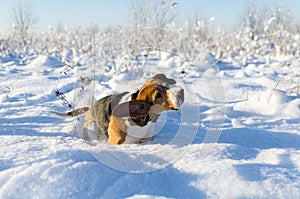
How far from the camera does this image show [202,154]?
1.59 metres

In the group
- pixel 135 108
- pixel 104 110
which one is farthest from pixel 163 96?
pixel 104 110

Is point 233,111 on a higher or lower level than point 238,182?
lower

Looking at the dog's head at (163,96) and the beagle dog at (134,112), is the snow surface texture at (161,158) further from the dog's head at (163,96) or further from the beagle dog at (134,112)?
the dog's head at (163,96)

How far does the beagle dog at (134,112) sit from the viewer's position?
154cm

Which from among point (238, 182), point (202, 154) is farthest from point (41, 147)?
point (238, 182)

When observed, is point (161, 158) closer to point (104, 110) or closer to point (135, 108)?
point (135, 108)

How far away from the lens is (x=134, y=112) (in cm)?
156

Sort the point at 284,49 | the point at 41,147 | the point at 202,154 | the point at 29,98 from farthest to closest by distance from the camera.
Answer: the point at 284,49, the point at 29,98, the point at 41,147, the point at 202,154

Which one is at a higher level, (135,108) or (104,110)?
(135,108)

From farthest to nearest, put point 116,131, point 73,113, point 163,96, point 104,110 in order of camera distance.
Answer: point 73,113, point 104,110, point 116,131, point 163,96

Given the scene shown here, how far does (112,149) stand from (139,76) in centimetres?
111

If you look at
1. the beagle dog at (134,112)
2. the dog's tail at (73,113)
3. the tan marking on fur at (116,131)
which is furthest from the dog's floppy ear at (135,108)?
the dog's tail at (73,113)

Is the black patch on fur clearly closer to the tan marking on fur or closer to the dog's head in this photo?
the tan marking on fur

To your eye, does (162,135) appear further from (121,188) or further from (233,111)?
(233,111)
